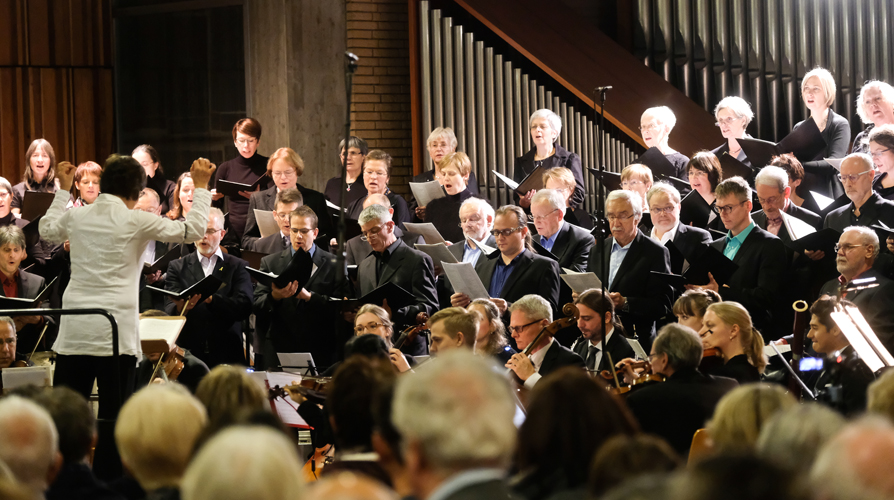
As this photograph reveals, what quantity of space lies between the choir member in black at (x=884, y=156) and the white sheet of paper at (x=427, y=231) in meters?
2.45

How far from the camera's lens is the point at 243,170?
305 inches

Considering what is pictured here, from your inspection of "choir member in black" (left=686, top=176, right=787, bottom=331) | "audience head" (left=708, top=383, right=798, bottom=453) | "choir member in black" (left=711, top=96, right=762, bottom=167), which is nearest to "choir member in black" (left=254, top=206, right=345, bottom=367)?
"choir member in black" (left=686, top=176, right=787, bottom=331)

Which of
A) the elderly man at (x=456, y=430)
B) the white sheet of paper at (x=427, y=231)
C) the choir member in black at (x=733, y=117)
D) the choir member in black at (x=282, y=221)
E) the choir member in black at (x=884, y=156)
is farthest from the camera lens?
the choir member in black at (x=733, y=117)

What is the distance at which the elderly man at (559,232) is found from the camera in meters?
6.40

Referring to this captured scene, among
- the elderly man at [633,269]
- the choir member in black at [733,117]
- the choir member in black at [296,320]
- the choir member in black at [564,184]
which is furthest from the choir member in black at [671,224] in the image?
the choir member in black at [296,320]

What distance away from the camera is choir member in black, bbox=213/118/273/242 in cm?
758

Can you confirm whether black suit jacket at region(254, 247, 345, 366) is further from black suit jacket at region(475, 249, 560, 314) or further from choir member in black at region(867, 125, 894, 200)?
choir member in black at region(867, 125, 894, 200)

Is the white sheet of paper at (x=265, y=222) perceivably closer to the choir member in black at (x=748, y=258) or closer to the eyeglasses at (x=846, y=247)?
the choir member in black at (x=748, y=258)

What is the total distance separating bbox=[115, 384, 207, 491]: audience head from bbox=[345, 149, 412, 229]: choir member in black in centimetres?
441

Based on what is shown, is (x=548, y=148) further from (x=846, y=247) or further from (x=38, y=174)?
(x=38, y=174)

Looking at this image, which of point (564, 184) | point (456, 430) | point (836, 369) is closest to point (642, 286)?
point (564, 184)

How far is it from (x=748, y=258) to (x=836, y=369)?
155 cm

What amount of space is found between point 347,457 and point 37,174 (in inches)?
226

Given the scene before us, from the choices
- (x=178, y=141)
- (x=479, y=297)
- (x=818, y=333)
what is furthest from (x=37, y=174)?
(x=818, y=333)
